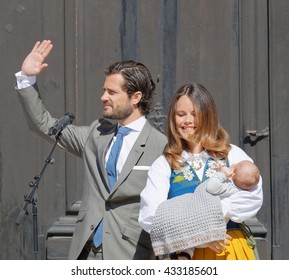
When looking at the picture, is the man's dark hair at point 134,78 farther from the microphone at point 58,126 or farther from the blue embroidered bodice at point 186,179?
the blue embroidered bodice at point 186,179

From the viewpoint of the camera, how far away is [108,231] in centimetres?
543

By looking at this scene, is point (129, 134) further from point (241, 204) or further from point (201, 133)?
point (241, 204)

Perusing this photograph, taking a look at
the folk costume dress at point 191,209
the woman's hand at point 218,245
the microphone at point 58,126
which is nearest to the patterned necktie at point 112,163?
the microphone at point 58,126

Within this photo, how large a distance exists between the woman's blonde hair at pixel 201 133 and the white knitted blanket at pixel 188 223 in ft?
0.89

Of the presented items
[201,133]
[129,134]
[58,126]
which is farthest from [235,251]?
[58,126]

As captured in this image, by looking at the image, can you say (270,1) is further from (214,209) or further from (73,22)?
(214,209)

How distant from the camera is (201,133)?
5.14 m

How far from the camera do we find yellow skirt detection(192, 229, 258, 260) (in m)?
5.02

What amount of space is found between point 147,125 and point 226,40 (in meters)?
1.75

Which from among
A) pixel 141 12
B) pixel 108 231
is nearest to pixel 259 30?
pixel 141 12

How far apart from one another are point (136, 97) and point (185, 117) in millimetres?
560

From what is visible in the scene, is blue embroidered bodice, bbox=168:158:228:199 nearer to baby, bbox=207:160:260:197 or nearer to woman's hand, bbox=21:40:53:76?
baby, bbox=207:160:260:197

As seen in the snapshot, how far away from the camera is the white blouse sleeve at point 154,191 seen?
5.00 m

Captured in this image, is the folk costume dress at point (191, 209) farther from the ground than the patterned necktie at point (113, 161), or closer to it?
closer to it
